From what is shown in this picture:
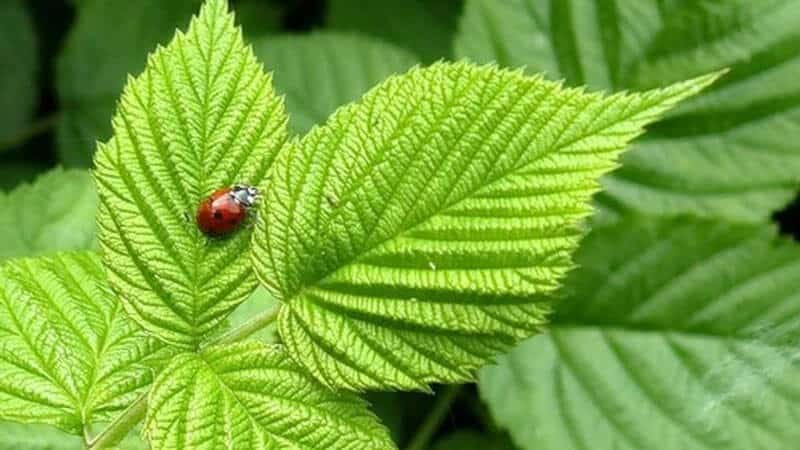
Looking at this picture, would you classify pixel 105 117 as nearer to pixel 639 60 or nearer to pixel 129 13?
pixel 129 13

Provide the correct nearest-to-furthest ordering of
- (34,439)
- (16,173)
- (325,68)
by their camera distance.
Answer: (34,439) → (325,68) → (16,173)

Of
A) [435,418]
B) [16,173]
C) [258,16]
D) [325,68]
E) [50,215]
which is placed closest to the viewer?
[50,215]

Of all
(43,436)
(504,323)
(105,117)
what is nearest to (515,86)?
(504,323)

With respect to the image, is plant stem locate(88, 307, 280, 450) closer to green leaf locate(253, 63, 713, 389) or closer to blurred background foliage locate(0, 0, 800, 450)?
green leaf locate(253, 63, 713, 389)

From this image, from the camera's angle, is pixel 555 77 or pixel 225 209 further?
pixel 555 77

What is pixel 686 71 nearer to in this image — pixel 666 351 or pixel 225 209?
pixel 666 351

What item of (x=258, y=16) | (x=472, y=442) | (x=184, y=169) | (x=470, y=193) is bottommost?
(x=472, y=442)

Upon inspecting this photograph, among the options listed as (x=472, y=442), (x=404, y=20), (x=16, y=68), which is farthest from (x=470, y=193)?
(x=16, y=68)
